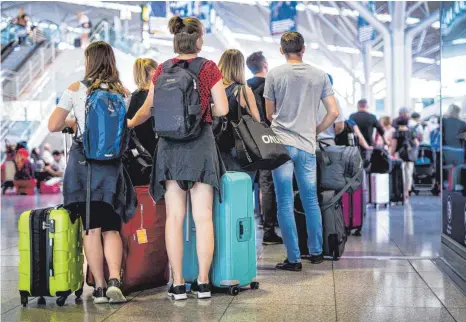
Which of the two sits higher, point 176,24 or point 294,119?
point 176,24

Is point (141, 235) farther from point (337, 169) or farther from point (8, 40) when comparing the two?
point (8, 40)

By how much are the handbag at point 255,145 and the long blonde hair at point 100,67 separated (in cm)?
85

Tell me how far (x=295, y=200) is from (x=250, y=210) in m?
1.43

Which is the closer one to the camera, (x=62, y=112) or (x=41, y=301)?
(x=62, y=112)

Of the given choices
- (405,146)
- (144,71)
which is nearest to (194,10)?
(405,146)

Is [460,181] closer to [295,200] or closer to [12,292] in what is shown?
[295,200]

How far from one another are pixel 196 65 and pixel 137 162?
2.69ft

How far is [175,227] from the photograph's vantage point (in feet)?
13.9

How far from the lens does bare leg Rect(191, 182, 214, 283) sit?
14.0ft

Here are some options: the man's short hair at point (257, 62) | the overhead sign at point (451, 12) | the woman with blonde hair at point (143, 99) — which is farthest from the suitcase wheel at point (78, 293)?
the overhead sign at point (451, 12)

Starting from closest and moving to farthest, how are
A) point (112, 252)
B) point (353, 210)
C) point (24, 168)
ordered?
point (112, 252), point (353, 210), point (24, 168)

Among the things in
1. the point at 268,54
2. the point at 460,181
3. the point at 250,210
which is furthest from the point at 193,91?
the point at 268,54

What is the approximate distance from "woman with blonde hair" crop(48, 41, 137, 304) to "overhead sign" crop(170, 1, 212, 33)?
646 inches

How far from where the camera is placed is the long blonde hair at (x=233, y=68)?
506cm
